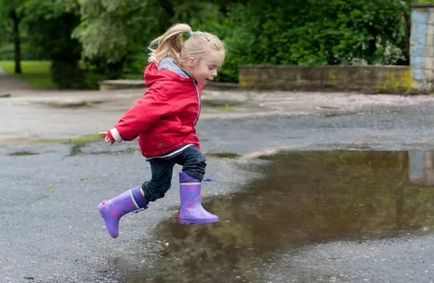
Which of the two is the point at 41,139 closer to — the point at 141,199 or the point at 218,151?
the point at 218,151

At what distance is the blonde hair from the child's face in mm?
27

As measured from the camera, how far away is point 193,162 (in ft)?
15.1

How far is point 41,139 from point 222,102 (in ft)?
15.9

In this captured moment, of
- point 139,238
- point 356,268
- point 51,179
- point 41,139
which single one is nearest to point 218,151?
point 51,179

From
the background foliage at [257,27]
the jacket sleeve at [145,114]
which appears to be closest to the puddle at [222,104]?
the background foliage at [257,27]

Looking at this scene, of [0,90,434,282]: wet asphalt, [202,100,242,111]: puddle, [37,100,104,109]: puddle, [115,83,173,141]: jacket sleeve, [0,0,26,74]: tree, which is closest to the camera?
[0,90,434,282]: wet asphalt

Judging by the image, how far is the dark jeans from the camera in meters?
4.60

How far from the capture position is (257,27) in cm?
1673

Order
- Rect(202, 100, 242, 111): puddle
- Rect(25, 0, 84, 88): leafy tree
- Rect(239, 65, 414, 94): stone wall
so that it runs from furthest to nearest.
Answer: Rect(25, 0, 84, 88): leafy tree → Rect(239, 65, 414, 94): stone wall → Rect(202, 100, 242, 111): puddle

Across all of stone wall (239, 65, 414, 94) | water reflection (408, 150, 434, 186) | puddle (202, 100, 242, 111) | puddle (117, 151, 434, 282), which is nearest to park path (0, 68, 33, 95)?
stone wall (239, 65, 414, 94)

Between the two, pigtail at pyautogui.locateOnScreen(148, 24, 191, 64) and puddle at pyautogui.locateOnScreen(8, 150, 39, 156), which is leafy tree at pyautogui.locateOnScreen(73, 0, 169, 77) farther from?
pigtail at pyautogui.locateOnScreen(148, 24, 191, 64)

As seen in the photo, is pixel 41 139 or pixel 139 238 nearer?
pixel 139 238

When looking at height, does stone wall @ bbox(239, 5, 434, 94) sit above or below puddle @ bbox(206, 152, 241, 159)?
above

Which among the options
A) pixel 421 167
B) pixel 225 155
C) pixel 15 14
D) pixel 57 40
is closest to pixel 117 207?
pixel 225 155
